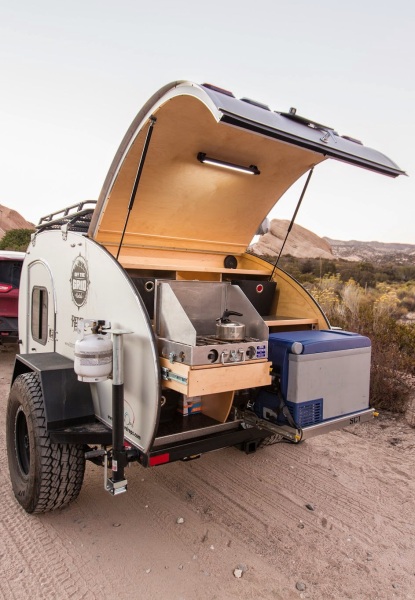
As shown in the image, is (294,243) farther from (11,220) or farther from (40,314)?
(40,314)

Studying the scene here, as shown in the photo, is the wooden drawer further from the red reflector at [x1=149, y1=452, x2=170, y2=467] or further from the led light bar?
the led light bar

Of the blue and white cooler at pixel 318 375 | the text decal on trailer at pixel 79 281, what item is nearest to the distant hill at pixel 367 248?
the blue and white cooler at pixel 318 375

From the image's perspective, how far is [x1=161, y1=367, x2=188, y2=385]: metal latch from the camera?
262 cm

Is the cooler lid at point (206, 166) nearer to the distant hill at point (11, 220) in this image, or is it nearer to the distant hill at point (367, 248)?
the distant hill at point (367, 248)

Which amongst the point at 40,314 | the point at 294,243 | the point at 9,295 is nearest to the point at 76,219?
the point at 40,314

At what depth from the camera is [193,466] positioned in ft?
13.8

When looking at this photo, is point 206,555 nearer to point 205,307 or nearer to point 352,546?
point 352,546

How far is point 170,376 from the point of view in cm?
271

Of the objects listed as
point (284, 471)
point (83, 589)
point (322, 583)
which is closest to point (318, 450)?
point (284, 471)

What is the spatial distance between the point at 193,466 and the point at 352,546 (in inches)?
61.0

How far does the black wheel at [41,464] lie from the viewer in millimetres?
3102

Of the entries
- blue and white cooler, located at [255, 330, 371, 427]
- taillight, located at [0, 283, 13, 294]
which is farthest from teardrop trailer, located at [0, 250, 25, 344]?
blue and white cooler, located at [255, 330, 371, 427]

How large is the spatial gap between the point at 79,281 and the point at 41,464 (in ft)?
4.19

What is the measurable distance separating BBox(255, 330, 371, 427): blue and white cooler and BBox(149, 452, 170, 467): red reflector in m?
0.79
